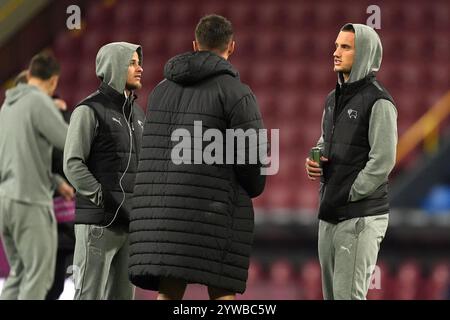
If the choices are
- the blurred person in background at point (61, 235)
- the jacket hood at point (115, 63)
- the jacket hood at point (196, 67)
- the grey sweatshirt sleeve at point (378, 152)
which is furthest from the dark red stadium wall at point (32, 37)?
the grey sweatshirt sleeve at point (378, 152)

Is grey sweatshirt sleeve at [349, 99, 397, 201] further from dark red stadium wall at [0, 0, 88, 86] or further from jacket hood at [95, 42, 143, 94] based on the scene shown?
dark red stadium wall at [0, 0, 88, 86]

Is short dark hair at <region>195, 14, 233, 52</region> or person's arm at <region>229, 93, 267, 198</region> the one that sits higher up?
short dark hair at <region>195, 14, 233, 52</region>

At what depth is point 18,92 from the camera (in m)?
5.86

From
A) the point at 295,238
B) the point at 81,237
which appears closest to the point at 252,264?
the point at 295,238

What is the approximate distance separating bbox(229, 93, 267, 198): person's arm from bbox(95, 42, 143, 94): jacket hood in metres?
0.78

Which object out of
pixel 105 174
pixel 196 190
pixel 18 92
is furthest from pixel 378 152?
pixel 18 92

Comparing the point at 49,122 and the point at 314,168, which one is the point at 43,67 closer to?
the point at 49,122

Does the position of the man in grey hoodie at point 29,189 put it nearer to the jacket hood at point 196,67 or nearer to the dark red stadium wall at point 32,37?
the jacket hood at point 196,67

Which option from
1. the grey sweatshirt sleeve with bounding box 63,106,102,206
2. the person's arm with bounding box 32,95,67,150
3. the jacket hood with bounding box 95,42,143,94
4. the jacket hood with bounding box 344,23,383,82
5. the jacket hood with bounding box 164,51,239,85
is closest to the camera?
the jacket hood with bounding box 164,51,239,85

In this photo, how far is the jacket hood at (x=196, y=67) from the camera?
4508 mm

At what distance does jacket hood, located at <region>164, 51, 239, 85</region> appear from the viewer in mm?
4508

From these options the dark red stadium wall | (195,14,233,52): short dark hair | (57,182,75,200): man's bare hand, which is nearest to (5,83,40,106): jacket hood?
(57,182,75,200): man's bare hand

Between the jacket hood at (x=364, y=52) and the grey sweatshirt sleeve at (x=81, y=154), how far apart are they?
3.85 feet
